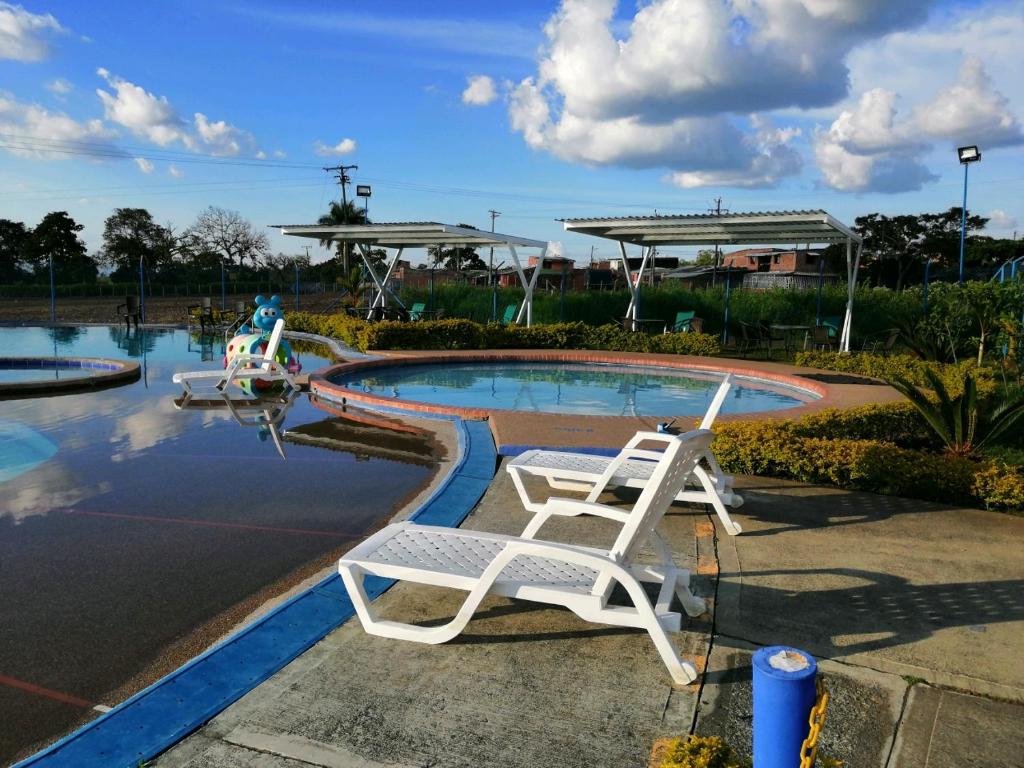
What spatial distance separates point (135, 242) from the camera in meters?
58.8

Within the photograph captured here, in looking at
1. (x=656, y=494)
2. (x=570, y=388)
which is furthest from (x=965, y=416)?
(x=570, y=388)

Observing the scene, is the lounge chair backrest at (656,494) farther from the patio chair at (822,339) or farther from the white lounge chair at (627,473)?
the patio chair at (822,339)

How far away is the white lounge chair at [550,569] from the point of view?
2826mm

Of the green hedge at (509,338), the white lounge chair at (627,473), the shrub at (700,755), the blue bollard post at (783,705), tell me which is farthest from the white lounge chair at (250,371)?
the blue bollard post at (783,705)

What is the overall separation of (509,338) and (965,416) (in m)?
11.9

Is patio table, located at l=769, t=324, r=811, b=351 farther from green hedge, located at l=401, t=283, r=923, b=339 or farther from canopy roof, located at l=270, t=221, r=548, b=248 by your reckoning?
canopy roof, located at l=270, t=221, r=548, b=248

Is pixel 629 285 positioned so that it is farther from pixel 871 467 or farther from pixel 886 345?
pixel 871 467

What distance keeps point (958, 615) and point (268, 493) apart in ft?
15.0

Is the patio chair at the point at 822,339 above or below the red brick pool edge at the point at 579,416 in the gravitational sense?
above

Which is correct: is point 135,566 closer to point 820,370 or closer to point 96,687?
point 96,687

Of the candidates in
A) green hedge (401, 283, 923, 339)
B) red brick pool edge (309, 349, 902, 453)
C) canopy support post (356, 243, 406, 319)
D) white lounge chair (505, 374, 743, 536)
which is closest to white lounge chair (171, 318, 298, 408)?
red brick pool edge (309, 349, 902, 453)

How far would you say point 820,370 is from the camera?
1410 centimetres

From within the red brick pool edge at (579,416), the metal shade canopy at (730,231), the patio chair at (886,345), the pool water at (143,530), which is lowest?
the pool water at (143,530)

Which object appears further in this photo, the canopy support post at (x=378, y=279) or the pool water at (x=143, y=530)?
the canopy support post at (x=378, y=279)
